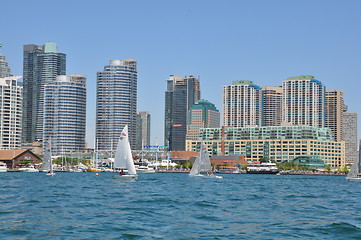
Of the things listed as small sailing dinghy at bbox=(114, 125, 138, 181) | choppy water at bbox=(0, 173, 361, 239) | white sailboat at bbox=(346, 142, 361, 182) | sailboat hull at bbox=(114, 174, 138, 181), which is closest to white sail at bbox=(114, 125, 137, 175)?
small sailing dinghy at bbox=(114, 125, 138, 181)

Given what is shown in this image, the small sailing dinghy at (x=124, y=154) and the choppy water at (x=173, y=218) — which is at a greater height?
the small sailing dinghy at (x=124, y=154)

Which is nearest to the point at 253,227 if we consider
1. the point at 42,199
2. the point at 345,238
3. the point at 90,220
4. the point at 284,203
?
the point at 345,238

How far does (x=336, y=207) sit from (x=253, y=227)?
22.1 metres

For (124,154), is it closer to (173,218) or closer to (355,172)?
(173,218)

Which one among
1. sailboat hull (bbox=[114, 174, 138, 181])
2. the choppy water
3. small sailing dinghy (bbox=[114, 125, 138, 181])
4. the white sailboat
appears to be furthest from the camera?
the white sailboat

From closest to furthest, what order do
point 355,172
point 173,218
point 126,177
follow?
point 173,218, point 126,177, point 355,172

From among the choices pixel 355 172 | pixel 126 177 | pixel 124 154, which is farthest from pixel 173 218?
pixel 355 172

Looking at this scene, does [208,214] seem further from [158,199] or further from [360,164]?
[360,164]

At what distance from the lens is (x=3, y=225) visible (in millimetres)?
46906

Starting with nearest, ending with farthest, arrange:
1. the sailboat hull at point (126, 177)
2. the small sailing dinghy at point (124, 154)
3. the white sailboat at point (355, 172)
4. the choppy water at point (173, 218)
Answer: the choppy water at point (173, 218) < the small sailing dinghy at point (124, 154) < the sailboat hull at point (126, 177) < the white sailboat at point (355, 172)

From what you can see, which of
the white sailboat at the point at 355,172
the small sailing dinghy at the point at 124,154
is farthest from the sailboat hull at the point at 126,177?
the white sailboat at the point at 355,172

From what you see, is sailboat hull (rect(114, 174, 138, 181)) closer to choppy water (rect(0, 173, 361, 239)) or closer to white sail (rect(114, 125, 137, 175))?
white sail (rect(114, 125, 137, 175))

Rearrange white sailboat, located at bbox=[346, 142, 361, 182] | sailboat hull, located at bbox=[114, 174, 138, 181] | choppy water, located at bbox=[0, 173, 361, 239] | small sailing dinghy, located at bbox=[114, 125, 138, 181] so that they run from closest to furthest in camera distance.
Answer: choppy water, located at bbox=[0, 173, 361, 239] < small sailing dinghy, located at bbox=[114, 125, 138, 181] < sailboat hull, located at bbox=[114, 174, 138, 181] < white sailboat, located at bbox=[346, 142, 361, 182]

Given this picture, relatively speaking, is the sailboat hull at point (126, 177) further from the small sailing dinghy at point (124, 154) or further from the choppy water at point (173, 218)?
the choppy water at point (173, 218)
